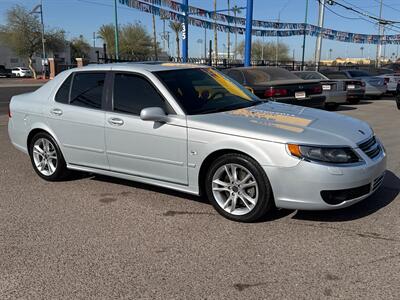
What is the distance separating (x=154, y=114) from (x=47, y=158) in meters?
2.16

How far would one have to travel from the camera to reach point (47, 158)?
19.2ft

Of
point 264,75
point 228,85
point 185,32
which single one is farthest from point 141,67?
point 185,32

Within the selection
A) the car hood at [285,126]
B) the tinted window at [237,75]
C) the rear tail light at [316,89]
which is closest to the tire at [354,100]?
the rear tail light at [316,89]

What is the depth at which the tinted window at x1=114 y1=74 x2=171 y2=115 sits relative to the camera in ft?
15.7

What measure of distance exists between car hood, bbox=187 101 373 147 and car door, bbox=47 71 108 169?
4.33 ft

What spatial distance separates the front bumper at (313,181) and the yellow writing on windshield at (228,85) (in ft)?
5.16

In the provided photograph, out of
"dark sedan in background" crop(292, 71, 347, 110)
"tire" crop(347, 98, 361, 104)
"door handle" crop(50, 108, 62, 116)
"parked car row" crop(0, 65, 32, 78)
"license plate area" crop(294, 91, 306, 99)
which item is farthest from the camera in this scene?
"parked car row" crop(0, 65, 32, 78)

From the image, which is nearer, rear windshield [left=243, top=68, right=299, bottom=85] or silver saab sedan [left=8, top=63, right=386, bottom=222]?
silver saab sedan [left=8, top=63, right=386, bottom=222]

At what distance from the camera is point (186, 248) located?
12.3ft

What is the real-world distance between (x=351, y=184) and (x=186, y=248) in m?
1.60

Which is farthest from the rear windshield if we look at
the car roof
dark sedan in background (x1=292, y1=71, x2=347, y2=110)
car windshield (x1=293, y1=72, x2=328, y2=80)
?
the car roof

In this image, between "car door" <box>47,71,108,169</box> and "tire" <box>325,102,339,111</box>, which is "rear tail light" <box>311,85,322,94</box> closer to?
"tire" <box>325,102,339,111</box>

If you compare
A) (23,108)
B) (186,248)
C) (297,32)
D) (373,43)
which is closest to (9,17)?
(297,32)

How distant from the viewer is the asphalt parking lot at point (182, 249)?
10.2 feet
